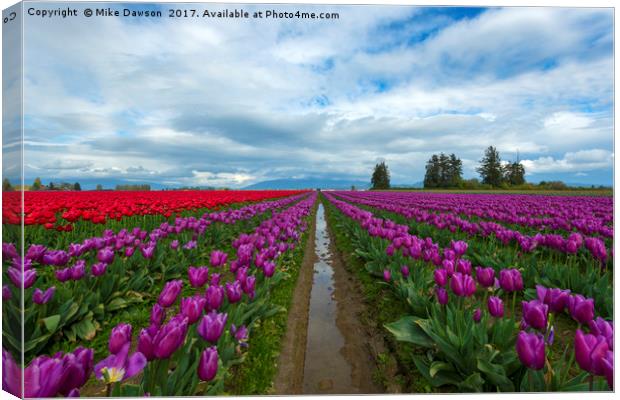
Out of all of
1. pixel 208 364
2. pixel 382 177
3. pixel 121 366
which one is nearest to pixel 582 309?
pixel 208 364

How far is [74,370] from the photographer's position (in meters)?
1.29

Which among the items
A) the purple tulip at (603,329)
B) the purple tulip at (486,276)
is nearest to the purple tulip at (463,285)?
the purple tulip at (486,276)

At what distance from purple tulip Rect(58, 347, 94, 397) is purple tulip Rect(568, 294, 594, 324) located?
2614 mm

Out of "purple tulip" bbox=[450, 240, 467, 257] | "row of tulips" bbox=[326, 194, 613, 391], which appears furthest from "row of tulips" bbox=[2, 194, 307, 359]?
"purple tulip" bbox=[450, 240, 467, 257]

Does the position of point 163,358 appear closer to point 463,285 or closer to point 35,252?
point 463,285

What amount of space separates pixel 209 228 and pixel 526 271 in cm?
626

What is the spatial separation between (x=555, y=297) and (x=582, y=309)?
0.61 feet

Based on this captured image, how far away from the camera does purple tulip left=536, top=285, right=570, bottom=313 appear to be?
6.64 ft

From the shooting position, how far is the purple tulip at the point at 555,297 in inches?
79.7

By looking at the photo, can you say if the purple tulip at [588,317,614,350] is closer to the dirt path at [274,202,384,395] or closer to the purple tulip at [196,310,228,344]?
the dirt path at [274,202,384,395]

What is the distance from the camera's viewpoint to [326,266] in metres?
6.39

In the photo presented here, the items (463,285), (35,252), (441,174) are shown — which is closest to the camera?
(463,285)

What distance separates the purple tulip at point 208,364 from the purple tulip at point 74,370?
19.5 inches

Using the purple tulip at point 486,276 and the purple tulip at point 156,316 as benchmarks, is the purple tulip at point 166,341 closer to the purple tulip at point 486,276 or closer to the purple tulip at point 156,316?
the purple tulip at point 156,316
